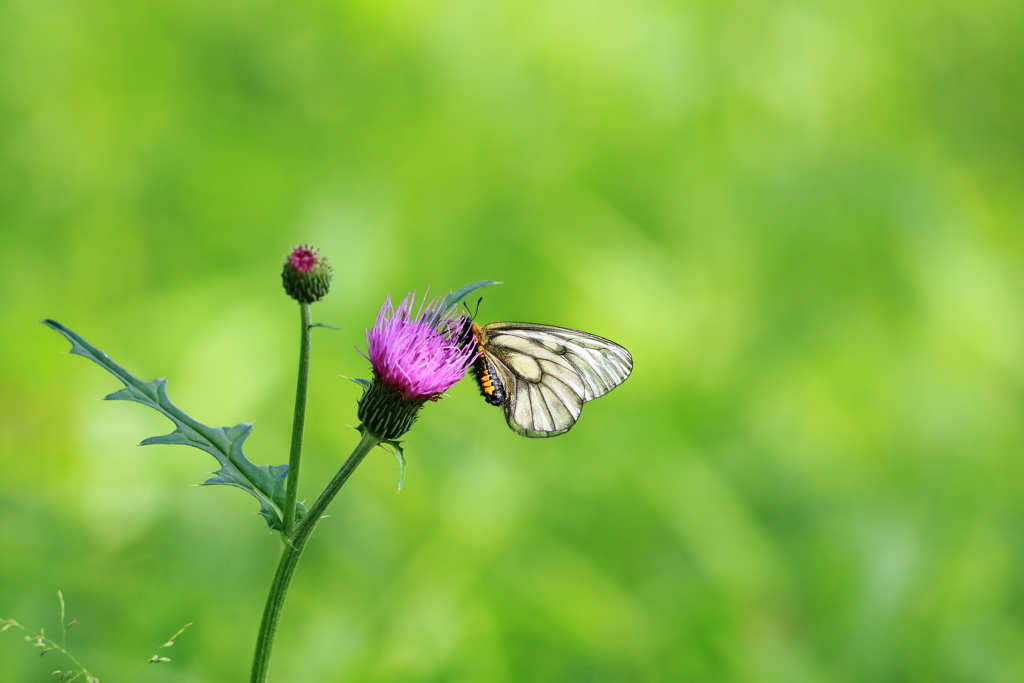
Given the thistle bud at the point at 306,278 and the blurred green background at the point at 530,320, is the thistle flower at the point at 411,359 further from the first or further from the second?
the blurred green background at the point at 530,320

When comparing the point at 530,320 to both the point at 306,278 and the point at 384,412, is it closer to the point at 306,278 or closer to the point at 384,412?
the point at 384,412

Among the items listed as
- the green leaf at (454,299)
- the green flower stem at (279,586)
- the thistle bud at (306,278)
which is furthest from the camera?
the green leaf at (454,299)

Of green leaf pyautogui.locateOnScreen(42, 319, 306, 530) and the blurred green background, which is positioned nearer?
green leaf pyautogui.locateOnScreen(42, 319, 306, 530)

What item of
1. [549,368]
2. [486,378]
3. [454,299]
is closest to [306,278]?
[454,299]

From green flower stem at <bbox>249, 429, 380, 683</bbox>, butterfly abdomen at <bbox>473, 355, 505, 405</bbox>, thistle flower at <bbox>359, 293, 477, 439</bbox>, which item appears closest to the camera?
green flower stem at <bbox>249, 429, 380, 683</bbox>

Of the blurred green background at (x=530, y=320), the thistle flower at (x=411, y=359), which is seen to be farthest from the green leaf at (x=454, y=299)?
the blurred green background at (x=530, y=320)


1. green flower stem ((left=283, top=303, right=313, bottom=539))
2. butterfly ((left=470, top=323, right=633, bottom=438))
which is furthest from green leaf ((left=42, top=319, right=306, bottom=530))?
butterfly ((left=470, top=323, right=633, bottom=438))

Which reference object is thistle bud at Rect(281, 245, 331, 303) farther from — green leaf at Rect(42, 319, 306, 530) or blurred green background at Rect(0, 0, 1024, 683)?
blurred green background at Rect(0, 0, 1024, 683)
